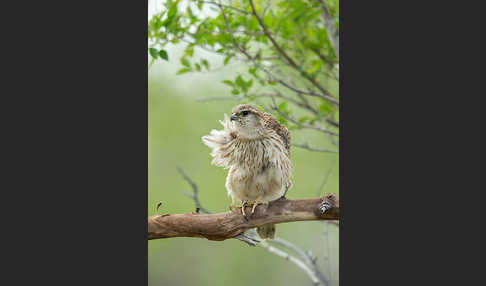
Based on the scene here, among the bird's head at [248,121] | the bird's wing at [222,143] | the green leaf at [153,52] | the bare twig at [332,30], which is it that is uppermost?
the bare twig at [332,30]

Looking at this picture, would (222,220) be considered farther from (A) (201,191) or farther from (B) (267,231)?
(A) (201,191)

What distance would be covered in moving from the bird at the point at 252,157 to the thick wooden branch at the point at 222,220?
208mm

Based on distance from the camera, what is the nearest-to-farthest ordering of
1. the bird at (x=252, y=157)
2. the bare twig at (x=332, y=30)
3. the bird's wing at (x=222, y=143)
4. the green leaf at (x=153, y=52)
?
the green leaf at (x=153, y=52) → the bird at (x=252, y=157) → the bird's wing at (x=222, y=143) → the bare twig at (x=332, y=30)

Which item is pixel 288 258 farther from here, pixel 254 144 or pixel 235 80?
pixel 235 80

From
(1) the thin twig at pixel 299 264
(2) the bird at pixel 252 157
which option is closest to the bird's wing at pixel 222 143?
(2) the bird at pixel 252 157

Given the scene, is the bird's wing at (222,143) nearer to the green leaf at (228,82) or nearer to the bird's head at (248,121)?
the bird's head at (248,121)

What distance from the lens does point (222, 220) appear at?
3045 mm

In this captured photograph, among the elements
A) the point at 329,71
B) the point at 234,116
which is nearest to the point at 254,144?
the point at 234,116

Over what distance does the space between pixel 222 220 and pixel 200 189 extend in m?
0.68

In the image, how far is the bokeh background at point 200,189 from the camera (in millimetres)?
3365

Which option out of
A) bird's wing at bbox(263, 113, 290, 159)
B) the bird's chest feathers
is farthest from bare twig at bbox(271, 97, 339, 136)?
the bird's chest feathers

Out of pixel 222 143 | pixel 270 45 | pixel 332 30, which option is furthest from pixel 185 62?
pixel 332 30

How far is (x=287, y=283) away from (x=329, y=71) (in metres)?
2.03

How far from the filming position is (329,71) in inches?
170
